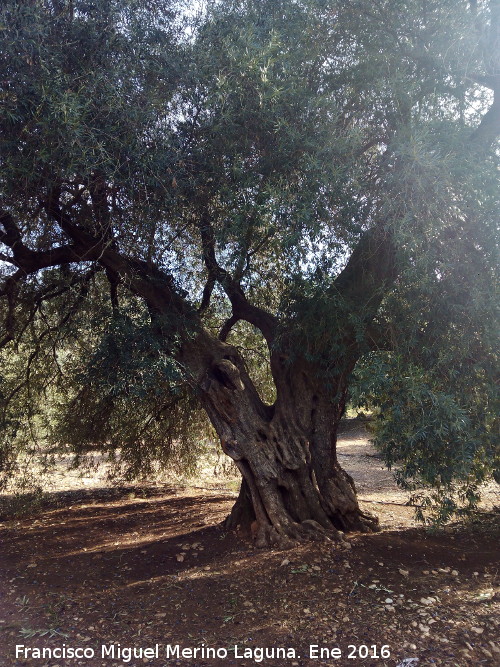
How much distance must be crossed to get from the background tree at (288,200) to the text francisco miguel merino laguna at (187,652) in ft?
4.87

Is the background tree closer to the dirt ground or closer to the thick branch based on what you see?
the thick branch

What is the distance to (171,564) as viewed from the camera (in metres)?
5.78

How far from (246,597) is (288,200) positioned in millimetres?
3513

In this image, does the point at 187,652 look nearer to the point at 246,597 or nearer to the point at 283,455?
the point at 246,597

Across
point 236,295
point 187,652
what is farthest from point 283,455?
point 187,652

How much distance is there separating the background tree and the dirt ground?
763 mm

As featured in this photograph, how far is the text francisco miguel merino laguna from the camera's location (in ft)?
12.9

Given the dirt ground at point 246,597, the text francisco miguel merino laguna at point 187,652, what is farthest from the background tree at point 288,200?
the text francisco miguel merino laguna at point 187,652

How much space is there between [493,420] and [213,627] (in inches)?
119

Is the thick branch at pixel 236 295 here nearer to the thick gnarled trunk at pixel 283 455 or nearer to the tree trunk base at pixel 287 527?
the thick gnarled trunk at pixel 283 455

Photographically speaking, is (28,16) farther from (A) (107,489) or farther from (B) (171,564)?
(A) (107,489)

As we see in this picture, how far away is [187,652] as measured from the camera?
4.04 meters

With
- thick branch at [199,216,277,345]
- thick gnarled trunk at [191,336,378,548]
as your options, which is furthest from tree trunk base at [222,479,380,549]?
thick branch at [199,216,277,345]

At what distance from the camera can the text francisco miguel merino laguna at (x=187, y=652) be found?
3934 mm
